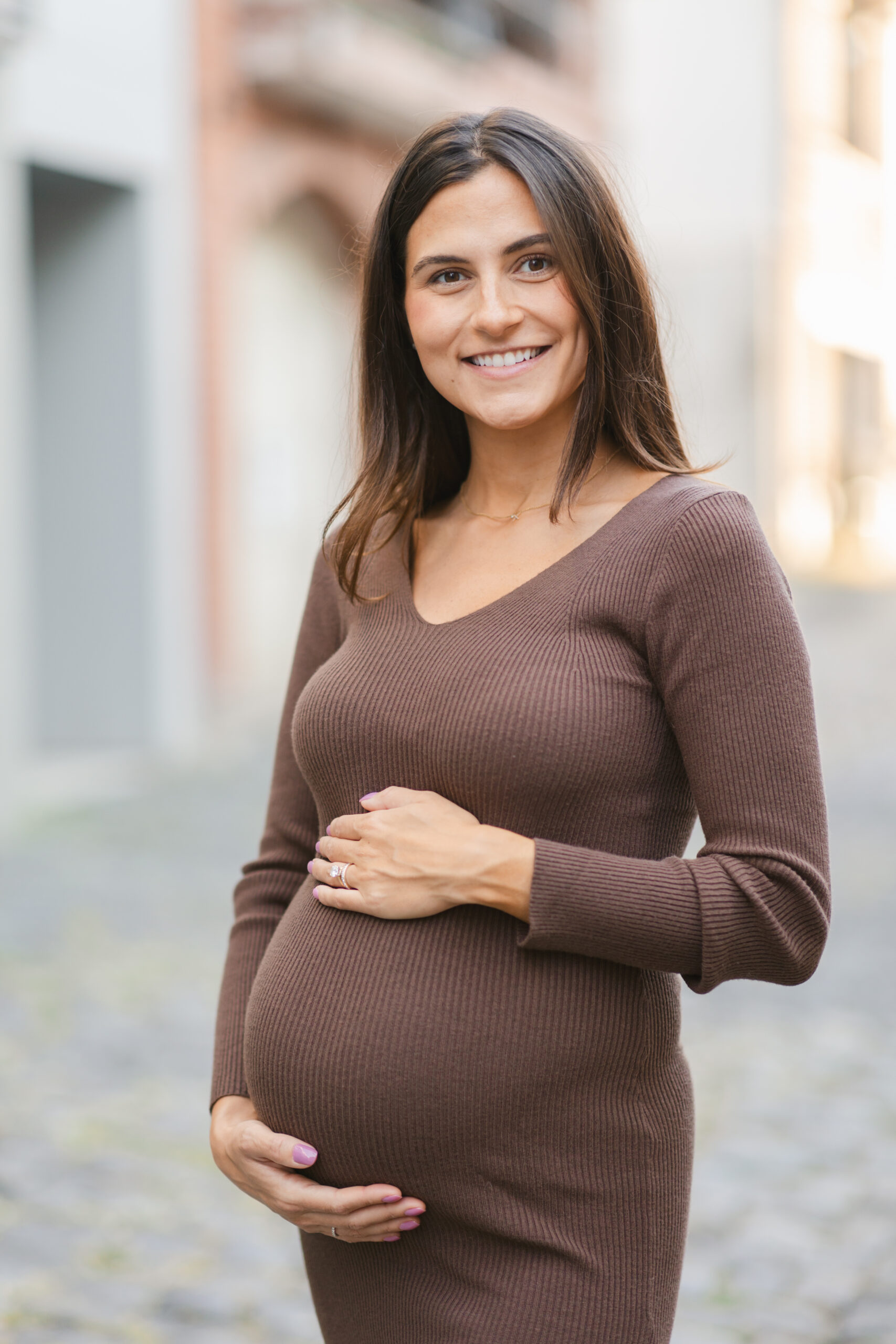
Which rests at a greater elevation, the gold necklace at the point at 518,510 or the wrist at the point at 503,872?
the gold necklace at the point at 518,510

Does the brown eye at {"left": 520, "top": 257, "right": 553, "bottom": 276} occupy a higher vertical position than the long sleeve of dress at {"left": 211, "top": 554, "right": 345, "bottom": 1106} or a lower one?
higher

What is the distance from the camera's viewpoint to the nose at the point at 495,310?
70.8 inches

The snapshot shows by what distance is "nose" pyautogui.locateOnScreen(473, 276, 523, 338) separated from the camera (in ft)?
5.90

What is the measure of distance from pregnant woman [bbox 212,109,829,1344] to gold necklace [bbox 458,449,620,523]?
10mm

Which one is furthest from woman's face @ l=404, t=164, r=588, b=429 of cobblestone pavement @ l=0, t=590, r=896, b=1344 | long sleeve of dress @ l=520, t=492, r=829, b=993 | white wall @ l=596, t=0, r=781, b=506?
white wall @ l=596, t=0, r=781, b=506

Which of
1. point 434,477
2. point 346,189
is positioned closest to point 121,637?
point 346,189

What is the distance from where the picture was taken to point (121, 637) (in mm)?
9828

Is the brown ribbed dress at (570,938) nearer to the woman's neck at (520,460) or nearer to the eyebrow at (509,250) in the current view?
the woman's neck at (520,460)

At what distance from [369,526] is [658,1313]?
1.04 meters

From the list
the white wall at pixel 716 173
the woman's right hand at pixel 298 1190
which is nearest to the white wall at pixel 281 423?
the white wall at pixel 716 173

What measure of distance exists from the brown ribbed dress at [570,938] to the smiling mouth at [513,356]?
218 millimetres

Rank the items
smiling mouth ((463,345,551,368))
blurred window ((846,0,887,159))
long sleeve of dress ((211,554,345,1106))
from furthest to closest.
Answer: blurred window ((846,0,887,159)) → long sleeve of dress ((211,554,345,1106)) → smiling mouth ((463,345,551,368))

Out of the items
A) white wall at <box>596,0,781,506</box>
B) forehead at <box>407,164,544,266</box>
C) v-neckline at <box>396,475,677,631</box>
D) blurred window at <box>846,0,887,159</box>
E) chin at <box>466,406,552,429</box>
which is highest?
blurred window at <box>846,0,887,159</box>

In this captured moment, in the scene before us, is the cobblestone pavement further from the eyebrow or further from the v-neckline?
the eyebrow
